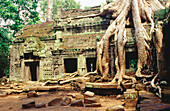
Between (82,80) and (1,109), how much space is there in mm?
4458

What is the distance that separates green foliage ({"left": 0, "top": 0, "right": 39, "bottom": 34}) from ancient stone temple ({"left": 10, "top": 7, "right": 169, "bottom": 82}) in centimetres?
493

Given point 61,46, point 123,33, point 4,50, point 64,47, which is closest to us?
point 123,33

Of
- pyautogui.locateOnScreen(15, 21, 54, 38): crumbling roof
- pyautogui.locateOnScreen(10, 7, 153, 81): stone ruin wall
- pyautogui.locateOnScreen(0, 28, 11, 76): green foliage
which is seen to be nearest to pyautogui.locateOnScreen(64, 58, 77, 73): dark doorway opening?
pyautogui.locateOnScreen(10, 7, 153, 81): stone ruin wall

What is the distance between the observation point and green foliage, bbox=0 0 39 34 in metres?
15.7

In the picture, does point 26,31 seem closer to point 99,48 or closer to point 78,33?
point 78,33

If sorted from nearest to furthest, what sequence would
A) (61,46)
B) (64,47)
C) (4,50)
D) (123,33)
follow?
(123,33)
(64,47)
(61,46)
(4,50)

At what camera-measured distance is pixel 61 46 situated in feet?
37.0

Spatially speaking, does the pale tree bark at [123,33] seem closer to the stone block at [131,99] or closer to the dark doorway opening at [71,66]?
the stone block at [131,99]

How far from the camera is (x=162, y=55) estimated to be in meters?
5.28

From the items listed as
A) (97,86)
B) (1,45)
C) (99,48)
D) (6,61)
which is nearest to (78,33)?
(99,48)

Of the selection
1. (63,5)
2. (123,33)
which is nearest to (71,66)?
(123,33)

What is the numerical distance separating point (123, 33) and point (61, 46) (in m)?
4.94

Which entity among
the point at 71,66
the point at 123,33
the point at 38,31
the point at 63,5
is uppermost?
the point at 63,5

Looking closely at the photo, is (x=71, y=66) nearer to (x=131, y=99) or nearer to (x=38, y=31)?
(x=38, y=31)
